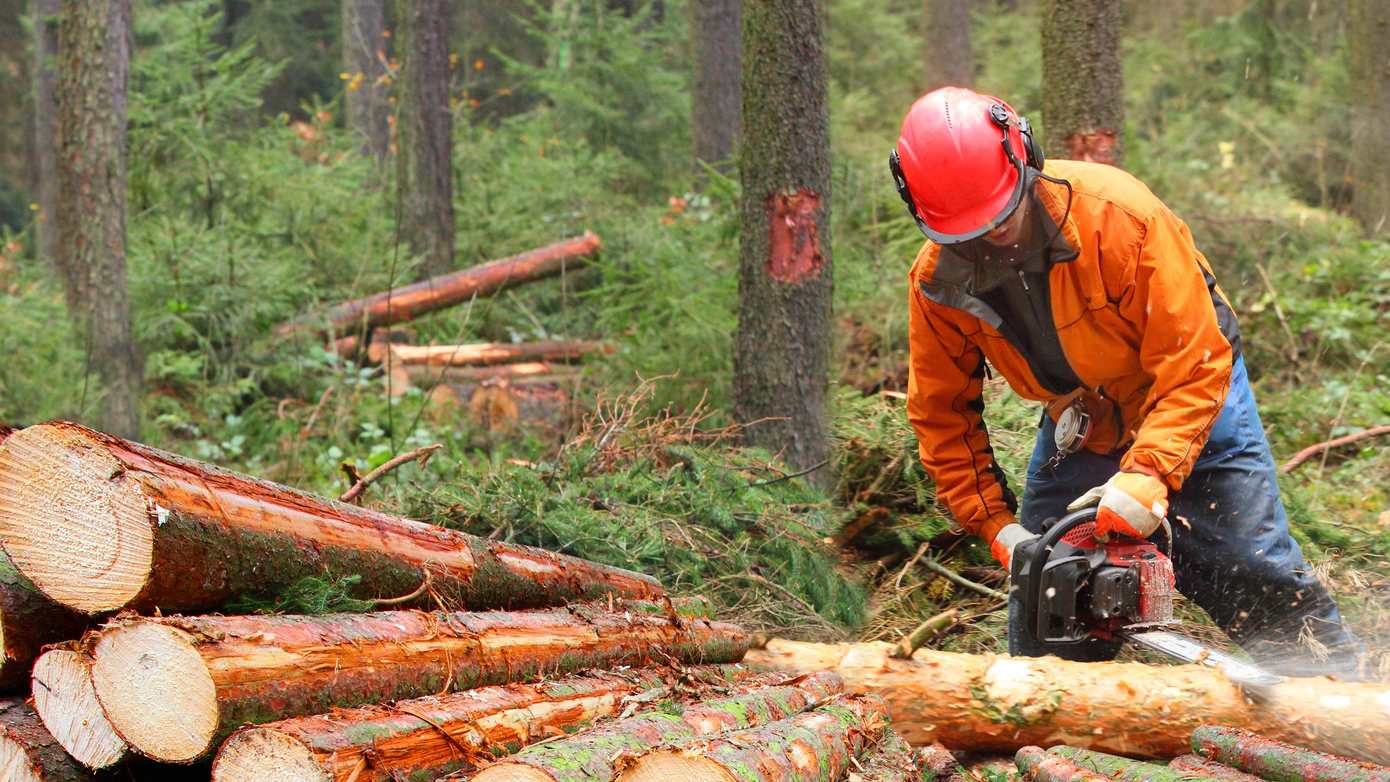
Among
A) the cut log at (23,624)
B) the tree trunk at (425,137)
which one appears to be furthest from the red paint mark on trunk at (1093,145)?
the tree trunk at (425,137)

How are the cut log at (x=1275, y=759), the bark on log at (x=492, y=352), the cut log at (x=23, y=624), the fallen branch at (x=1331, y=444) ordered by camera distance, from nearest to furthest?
1. the cut log at (x=23, y=624)
2. the cut log at (x=1275, y=759)
3. the fallen branch at (x=1331, y=444)
4. the bark on log at (x=492, y=352)

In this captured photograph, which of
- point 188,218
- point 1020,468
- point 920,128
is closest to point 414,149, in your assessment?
point 188,218

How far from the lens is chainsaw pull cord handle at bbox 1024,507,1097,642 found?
3324 millimetres

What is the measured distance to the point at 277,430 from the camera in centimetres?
844

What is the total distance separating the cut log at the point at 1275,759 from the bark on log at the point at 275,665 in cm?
181

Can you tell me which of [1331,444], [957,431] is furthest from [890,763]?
[1331,444]

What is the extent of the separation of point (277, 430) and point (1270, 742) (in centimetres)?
716

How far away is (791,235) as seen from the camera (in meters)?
6.20

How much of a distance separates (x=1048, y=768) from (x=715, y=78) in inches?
409

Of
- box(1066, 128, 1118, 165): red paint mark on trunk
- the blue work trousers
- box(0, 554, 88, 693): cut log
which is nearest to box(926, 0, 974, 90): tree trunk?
box(1066, 128, 1118, 165): red paint mark on trunk

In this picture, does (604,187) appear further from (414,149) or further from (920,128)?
(920,128)

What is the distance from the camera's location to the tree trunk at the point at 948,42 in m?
14.6

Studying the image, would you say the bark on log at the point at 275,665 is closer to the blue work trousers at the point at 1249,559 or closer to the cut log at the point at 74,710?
the cut log at the point at 74,710

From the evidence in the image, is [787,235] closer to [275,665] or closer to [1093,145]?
[1093,145]
